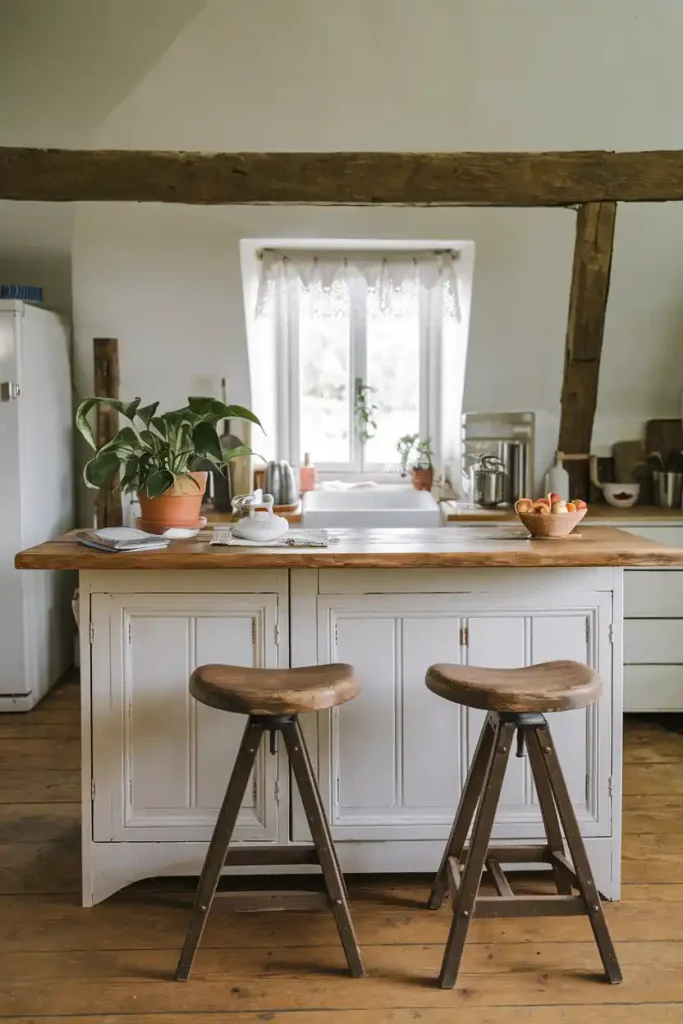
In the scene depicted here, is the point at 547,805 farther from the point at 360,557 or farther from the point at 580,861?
the point at 360,557

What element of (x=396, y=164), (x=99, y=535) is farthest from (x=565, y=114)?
(x=99, y=535)

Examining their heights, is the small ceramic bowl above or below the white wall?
below

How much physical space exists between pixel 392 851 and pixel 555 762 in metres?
0.67

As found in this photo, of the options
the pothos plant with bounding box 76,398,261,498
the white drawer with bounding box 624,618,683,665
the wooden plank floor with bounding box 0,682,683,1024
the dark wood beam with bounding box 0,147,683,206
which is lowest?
the wooden plank floor with bounding box 0,682,683,1024

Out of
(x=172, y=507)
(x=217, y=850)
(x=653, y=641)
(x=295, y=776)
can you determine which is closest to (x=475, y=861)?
(x=295, y=776)

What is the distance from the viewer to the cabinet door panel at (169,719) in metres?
2.55

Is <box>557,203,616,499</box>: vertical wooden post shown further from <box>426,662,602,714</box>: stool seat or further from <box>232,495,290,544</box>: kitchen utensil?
<box>426,662,602,714</box>: stool seat

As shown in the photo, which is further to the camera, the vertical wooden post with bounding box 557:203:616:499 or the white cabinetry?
the vertical wooden post with bounding box 557:203:616:499

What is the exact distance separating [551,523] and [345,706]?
80cm

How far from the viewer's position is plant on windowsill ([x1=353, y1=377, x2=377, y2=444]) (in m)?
5.09

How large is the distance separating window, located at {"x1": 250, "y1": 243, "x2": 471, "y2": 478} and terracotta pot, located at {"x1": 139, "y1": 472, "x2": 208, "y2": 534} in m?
2.31

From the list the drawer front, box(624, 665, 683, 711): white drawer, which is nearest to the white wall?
the drawer front

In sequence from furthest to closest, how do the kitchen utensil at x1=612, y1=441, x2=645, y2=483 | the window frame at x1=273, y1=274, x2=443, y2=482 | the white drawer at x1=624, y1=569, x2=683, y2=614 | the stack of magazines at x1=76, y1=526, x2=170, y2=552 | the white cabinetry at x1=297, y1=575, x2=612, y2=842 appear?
the window frame at x1=273, y1=274, x2=443, y2=482 → the kitchen utensil at x1=612, y1=441, x2=645, y2=483 → the white drawer at x1=624, y1=569, x2=683, y2=614 → the white cabinetry at x1=297, y1=575, x2=612, y2=842 → the stack of magazines at x1=76, y1=526, x2=170, y2=552

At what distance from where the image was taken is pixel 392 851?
8.58ft
